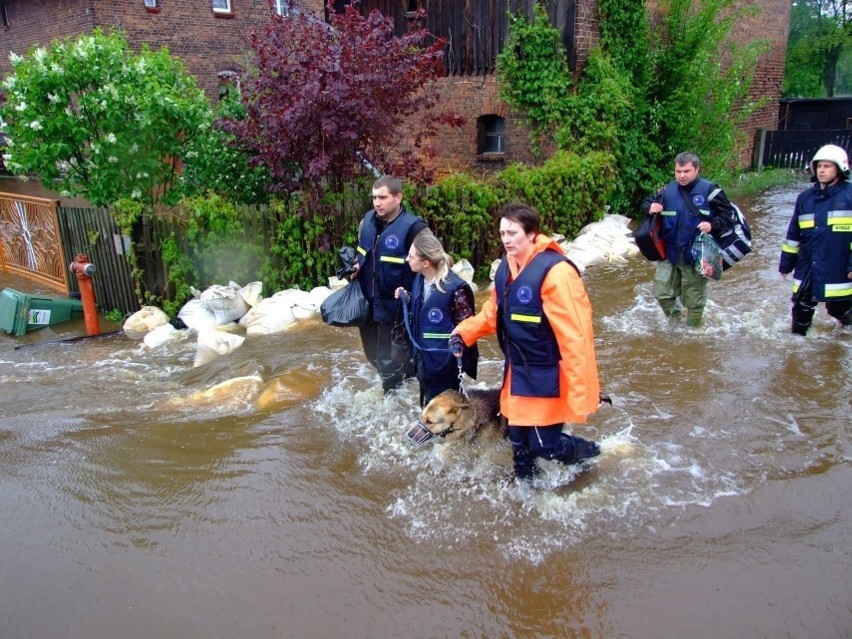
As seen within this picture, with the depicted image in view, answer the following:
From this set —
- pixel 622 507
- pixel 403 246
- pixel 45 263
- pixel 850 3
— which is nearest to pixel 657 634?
pixel 622 507

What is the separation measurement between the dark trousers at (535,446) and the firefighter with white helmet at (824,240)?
3.49 m

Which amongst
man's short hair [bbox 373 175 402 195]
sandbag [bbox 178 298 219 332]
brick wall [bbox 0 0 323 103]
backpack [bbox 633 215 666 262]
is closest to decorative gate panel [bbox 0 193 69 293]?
sandbag [bbox 178 298 219 332]

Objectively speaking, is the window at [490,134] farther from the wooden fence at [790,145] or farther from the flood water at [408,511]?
the wooden fence at [790,145]

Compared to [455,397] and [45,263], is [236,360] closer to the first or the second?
[455,397]

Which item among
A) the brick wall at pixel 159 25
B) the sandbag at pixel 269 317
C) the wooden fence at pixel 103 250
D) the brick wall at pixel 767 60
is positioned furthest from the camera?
the brick wall at pixel 159 25

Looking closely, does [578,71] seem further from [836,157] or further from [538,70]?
[836,157]

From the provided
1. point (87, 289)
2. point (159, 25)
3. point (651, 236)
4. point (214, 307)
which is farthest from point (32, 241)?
point (159, 25)

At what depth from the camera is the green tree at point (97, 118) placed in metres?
7.74

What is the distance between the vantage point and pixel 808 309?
21.1ft

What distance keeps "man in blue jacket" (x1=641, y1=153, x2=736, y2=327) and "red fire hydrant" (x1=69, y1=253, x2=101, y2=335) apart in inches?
237

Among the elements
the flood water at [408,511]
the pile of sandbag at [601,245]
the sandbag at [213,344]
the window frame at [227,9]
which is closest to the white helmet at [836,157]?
the flood water at [408,511]

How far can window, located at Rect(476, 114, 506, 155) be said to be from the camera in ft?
44.7

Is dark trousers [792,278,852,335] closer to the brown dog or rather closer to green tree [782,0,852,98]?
the brown dog

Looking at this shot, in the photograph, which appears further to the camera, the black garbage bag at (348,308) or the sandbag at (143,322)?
the sandbag at (143,322)
